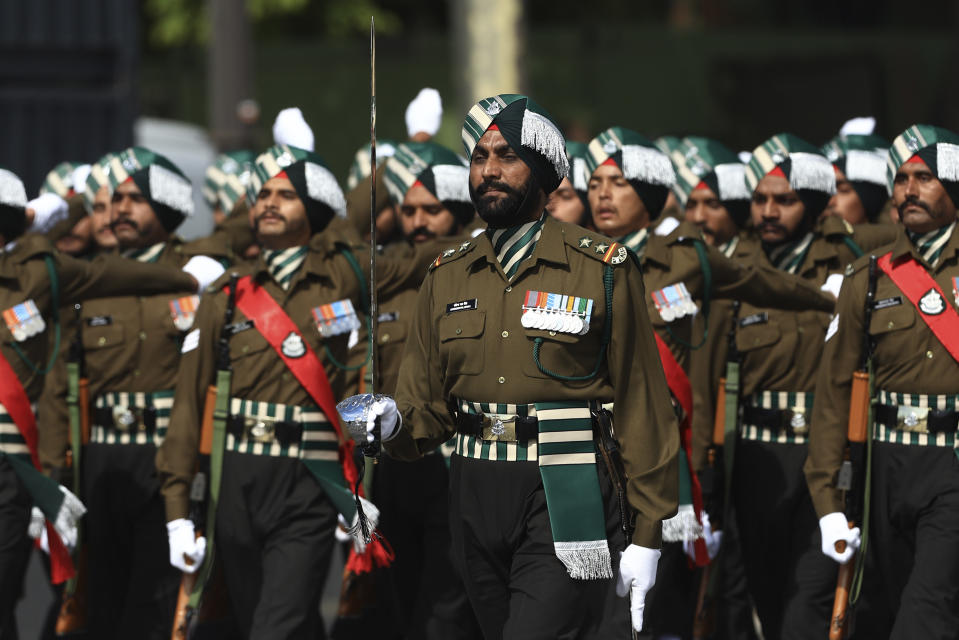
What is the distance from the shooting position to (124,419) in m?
8.16

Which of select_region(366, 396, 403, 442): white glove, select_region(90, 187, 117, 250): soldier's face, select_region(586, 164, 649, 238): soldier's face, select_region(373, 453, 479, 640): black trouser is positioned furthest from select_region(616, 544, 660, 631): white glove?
select_region(90, 187, 117, 250): soldier's face

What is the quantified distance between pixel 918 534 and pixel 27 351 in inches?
141

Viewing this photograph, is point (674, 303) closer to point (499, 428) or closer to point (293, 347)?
point (293, 347)

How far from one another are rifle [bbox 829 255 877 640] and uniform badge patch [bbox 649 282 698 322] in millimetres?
780

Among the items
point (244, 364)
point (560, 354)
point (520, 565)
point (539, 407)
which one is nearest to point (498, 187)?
point (560, 354)

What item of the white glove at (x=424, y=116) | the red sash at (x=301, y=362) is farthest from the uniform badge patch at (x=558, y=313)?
the white glove at (x=424, y=116)

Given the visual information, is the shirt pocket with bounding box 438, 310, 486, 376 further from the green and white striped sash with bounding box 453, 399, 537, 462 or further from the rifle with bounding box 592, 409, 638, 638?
the rifle with bounding box 592, 409, 638, 638

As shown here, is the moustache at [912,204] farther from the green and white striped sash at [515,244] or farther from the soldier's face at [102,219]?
the soldier's face at [102,219]

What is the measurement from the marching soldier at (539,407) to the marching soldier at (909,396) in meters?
1.65

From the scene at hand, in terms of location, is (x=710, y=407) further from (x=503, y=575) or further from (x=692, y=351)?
(x=503, y=575)

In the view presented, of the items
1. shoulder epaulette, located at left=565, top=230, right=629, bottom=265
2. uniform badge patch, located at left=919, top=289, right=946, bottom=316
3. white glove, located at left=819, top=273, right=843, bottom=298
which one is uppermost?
shoulder epaulette, located at left=565, top=230, right=629, bottom=265

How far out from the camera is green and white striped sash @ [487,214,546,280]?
5535mm

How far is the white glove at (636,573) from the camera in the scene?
5.32 metres

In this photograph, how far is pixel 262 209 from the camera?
7422mm
